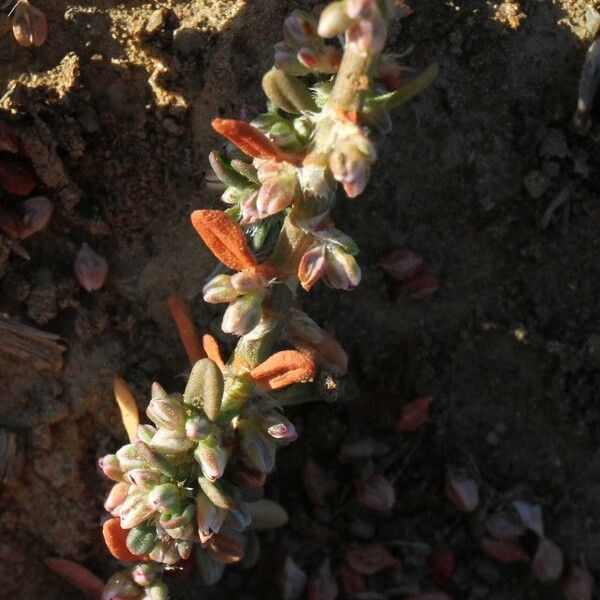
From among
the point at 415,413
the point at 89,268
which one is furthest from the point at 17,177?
the point at 415,413

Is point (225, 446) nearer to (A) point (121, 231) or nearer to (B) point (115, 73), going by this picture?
(A) point (121, 231)

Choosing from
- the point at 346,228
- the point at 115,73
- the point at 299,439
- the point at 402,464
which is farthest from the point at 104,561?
the point at 115,73

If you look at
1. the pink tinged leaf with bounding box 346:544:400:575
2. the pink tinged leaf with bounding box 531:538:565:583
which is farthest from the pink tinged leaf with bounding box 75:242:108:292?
the pink tinged leaf with bounding box 531:538:565:583

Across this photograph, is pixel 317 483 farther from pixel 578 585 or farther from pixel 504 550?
pixel 578 585

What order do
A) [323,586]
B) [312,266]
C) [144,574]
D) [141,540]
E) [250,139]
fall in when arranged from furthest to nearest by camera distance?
[323,586]
[144,574]
[141,540]
[312,266]
[250,139]

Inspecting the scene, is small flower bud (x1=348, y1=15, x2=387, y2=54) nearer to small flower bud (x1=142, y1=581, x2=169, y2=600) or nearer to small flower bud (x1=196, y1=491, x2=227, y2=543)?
small flower bud (x1=196, y1=491, x2=227, y2=543)

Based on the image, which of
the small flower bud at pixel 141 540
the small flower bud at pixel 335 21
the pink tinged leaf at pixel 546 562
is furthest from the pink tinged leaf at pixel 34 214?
the pink tinged leaf at pixel 546 562
